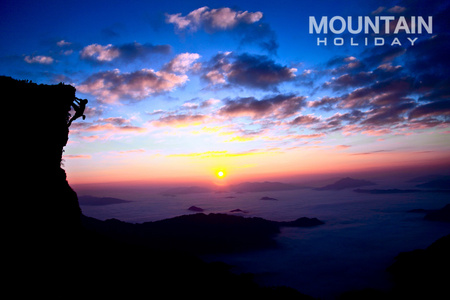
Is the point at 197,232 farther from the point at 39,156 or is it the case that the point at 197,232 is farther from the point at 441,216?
the point at 441,216

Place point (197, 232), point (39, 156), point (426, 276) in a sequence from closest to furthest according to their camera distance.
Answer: point (39, 156) < point (426, 276) < point (197, 232)

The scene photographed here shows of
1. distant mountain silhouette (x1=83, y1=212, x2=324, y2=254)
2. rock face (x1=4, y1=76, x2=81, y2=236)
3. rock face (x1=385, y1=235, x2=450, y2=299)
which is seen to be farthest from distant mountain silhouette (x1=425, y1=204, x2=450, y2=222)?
rock face (x1=4, y1=76, x2=81, y2=236)

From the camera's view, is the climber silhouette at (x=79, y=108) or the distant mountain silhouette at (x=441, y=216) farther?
the distant mountain silhouette at (x=441, y=216)

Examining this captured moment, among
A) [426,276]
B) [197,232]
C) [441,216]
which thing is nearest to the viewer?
[426,276]

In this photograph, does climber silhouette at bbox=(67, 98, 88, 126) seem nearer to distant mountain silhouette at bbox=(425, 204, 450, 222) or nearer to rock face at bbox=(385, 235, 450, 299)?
rock face at bbox=(385, 235, 450, 299)

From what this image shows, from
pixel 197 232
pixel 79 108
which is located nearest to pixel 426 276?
pixel 79 108

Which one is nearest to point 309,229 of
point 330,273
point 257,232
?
point 257,232

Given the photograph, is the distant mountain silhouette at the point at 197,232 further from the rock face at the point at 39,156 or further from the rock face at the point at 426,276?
the rock face at the point at 39,156

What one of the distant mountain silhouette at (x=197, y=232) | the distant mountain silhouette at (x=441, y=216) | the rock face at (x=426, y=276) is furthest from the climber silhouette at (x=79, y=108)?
the distant mountain silhouette at (x=441, y=216)

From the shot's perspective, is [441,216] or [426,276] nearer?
[426,276]

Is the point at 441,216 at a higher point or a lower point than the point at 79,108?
lower

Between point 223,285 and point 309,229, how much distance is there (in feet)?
362

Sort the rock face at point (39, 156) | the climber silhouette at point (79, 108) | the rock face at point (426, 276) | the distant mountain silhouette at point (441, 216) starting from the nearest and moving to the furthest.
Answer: the rock face at point (39, 156) < the climber silhouette at point (79, 108) < the rock face at point (426, 276) < the distant mountain silhouette at point (441, 216)

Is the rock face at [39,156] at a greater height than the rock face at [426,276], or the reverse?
the rock face at [39,156]
